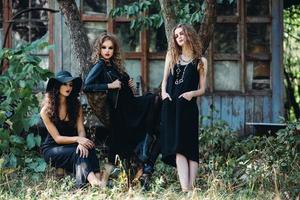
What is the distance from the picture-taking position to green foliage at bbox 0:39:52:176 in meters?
7.12

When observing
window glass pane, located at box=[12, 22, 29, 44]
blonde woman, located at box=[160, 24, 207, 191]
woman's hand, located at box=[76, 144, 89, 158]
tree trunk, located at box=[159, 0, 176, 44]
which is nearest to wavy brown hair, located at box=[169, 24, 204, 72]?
blonde woman, located at box=[160, 24, 207, 191]

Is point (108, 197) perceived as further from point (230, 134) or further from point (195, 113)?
point (230, 134)

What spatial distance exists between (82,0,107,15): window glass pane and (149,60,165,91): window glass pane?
1.11 metres

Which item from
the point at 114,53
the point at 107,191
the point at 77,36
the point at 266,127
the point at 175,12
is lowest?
the point at 107,191

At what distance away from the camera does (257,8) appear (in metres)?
10.8

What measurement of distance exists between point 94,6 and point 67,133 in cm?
429

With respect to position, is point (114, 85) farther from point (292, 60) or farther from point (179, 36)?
point (292, 60)

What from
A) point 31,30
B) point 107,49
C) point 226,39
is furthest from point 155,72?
point 107,49

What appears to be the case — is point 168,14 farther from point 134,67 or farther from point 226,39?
point 226,39

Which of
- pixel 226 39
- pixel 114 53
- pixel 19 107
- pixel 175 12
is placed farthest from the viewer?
pixel 226 39

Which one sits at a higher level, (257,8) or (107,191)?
(257,8)

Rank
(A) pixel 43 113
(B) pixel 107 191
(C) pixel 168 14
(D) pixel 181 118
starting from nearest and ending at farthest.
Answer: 1. (B) pixel 107 191
2. (D) pixel 181 118
3. (A) pixel 43 113
4. (C) pixel 168 14

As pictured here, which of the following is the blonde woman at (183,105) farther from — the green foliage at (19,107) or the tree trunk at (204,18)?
the tree trunk at (204,18)

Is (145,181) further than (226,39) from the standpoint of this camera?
No
